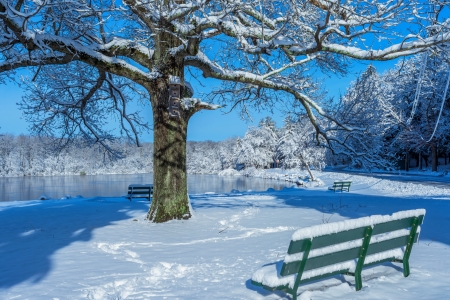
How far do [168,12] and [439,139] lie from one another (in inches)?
1477

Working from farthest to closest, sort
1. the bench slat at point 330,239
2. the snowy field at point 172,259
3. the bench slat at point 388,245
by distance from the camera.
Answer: the bench slat at point 388,245 < the snowy field at point 172,259 < the bench slat at point 330,239

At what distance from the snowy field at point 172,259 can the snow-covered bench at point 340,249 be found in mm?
294

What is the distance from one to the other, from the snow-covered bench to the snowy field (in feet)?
0.96

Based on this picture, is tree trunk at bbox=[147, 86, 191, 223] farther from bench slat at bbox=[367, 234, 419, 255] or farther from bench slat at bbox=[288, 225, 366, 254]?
bench slat at bbox=[288, 225, 366, 254]

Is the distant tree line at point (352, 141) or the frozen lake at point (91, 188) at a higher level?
the distant tree line at point (352, 141)

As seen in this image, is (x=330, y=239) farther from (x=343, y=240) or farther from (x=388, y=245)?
(x=388, y=245)

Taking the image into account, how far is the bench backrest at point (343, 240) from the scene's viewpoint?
11.3 feet

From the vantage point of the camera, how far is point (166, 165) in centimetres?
796

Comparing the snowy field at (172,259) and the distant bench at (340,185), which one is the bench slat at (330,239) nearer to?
the snowy field at (172,259)

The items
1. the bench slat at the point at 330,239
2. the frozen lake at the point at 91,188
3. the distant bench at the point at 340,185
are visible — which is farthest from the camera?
the frozen lake at the point at 91,188

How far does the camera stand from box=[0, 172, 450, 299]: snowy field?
4039 millimetres

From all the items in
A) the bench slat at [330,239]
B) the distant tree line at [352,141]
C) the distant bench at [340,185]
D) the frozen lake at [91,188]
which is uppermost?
the distant tree line at [352,141]

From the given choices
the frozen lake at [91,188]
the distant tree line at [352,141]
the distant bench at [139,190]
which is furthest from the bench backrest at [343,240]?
the frozen lake at [91,188]

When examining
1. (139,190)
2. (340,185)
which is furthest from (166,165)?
(340,185)
